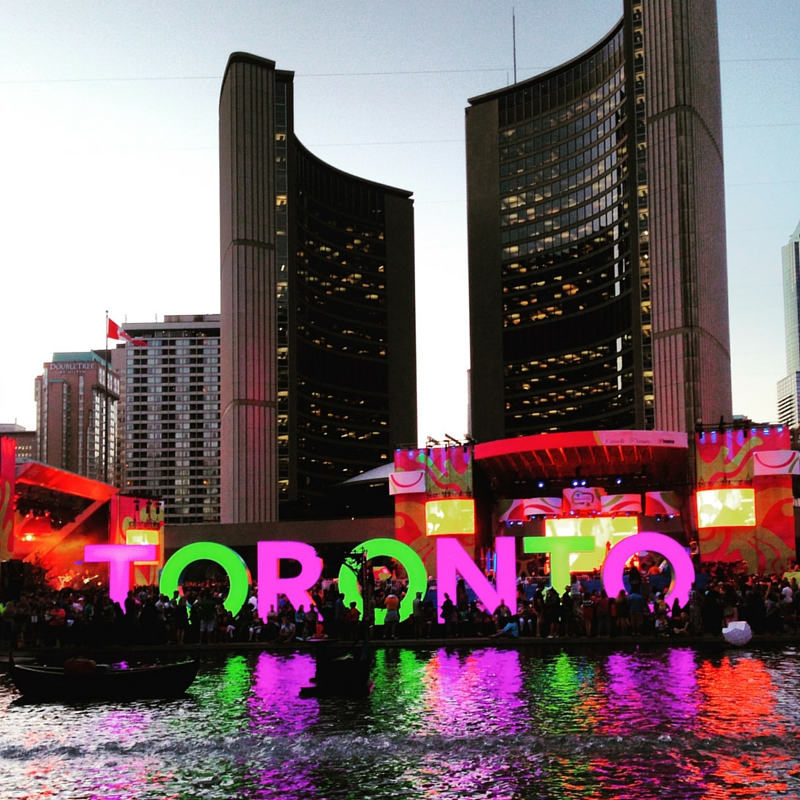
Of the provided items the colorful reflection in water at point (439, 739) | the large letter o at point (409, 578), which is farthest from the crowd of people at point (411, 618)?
the colorful reflection in water at point (439, 739)

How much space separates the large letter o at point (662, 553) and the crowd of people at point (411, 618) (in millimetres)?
365

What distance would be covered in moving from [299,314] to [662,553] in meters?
83.2

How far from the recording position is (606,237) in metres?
108

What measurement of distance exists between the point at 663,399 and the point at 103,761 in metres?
58.3

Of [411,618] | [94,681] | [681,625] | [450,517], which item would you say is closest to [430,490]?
[450,517]

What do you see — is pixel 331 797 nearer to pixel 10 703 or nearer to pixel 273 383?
pixel 10 703

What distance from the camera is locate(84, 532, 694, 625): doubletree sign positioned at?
92.6ft

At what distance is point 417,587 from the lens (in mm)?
28953

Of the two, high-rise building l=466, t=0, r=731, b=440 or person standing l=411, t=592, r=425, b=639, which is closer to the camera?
person standing l=411, t=592, r=425, b=639

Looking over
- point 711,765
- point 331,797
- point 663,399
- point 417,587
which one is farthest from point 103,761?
point 663,399

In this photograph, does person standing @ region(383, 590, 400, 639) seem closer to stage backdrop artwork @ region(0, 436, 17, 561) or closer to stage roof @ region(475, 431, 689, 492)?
stage backdrop artwork @ region(0, 436, 17, 561)

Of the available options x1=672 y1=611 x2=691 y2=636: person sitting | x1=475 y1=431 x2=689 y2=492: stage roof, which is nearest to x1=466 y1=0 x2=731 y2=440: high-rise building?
x1=475 y1=431 x2=689 y2=492: stage roof

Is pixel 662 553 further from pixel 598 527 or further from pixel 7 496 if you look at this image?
pixel 7 496

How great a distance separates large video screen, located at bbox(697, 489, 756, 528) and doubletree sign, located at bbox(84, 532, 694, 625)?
1857 centimetres
